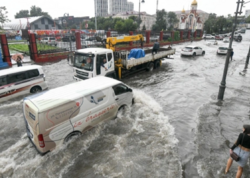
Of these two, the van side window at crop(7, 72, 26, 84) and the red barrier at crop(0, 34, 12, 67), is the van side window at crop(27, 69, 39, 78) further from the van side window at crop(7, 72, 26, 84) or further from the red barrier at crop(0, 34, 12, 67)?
the red barrier at crop(0, 34, 12, 67)

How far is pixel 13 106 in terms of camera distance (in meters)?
8.88

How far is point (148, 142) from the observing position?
6.18m

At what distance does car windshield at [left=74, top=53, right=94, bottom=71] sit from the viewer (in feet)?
32.3

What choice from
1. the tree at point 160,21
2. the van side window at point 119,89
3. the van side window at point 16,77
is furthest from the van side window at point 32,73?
the tree at point 160,21

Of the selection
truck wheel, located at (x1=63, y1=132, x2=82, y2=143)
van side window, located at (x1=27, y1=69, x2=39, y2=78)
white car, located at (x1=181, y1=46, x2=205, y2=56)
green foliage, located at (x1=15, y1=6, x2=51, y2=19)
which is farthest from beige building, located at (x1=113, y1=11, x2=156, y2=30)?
truck wheel, located at (x1=63, y1=132, x2=82, y2=143)

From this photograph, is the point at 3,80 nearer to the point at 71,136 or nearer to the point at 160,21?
the point at 71,136

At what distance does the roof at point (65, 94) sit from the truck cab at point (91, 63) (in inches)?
115

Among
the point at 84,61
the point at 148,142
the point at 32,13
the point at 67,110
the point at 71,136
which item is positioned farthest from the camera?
the point at 32,13

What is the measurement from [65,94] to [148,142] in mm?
3217

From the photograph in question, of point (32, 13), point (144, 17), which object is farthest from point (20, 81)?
point (32, 13)

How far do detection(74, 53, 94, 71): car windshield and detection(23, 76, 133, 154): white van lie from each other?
10.0 feet

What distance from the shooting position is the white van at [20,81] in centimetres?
895

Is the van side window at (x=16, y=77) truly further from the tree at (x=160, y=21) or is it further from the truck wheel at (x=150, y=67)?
the tree at (x=160, y=21)

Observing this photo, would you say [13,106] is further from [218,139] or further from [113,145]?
[218,139]
